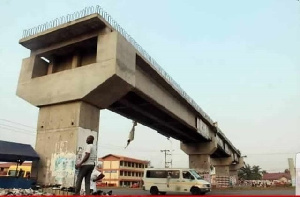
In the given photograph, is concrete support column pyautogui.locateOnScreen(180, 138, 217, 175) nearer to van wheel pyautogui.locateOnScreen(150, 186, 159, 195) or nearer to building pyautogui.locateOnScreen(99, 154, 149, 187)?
van wheel pyautogui.locateOnScreen(150, 186, 159, 195)

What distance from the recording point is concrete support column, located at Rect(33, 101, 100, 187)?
Answer: 13.9 metres

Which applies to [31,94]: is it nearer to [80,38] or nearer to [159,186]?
[80,38]

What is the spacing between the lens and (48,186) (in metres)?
13.7

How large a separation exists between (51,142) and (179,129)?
18066 mm

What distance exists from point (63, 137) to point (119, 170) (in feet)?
201

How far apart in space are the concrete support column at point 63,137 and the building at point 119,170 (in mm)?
58268

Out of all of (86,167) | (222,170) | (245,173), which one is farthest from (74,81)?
(245,173)

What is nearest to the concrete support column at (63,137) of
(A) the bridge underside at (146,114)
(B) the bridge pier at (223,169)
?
(A) the bridge underside at (146,114)

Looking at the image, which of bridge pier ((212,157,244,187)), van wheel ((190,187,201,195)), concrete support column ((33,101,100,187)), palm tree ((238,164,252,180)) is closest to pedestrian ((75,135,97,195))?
concrete support column ((33,101,100,187))

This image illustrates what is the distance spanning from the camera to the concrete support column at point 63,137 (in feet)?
45.6

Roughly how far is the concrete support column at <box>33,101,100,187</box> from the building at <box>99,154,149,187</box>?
5827cm

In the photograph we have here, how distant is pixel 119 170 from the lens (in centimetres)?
7331

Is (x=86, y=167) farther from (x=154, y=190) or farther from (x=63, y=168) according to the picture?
(x=154, y=190)

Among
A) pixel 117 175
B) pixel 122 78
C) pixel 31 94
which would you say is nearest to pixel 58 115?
pixel 31 94
